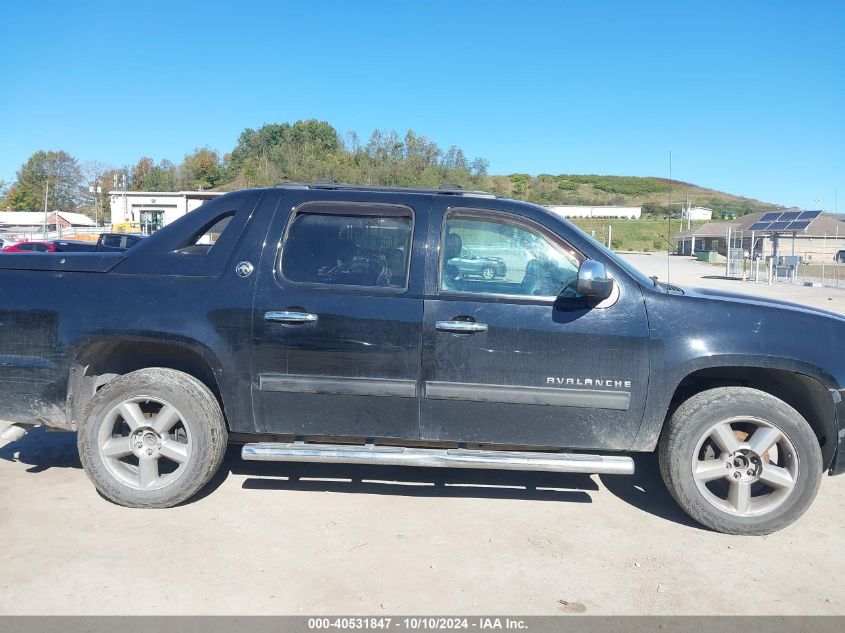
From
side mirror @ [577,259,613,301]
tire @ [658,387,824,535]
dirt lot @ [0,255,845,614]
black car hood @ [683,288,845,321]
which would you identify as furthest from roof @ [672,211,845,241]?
side mirror @ [577,259,613,301]

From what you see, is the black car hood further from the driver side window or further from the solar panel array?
the solar panel array

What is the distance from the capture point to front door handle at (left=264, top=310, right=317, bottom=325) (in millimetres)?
4113

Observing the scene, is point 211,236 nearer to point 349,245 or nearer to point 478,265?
point 349,245

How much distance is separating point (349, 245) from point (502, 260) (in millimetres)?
913

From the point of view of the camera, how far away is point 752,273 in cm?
3500

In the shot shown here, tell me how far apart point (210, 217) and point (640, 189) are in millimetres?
90367

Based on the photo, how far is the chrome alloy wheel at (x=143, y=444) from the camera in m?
4.27

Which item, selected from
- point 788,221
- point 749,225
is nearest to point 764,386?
point 788,221

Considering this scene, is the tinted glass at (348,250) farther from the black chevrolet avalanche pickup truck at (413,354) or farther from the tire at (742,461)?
the tire at (742,461)

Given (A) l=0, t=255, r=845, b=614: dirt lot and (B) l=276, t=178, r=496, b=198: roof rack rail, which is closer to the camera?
(A) l=0, t=255, r=845, b=614: dirt lot

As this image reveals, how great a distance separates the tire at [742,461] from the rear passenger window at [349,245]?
1.87 m

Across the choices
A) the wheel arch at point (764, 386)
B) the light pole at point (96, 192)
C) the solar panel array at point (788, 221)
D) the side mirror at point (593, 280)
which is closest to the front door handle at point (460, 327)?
the side mirror at point (593, 280)

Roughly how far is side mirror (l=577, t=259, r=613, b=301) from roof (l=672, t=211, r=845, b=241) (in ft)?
134

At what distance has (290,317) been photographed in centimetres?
412
